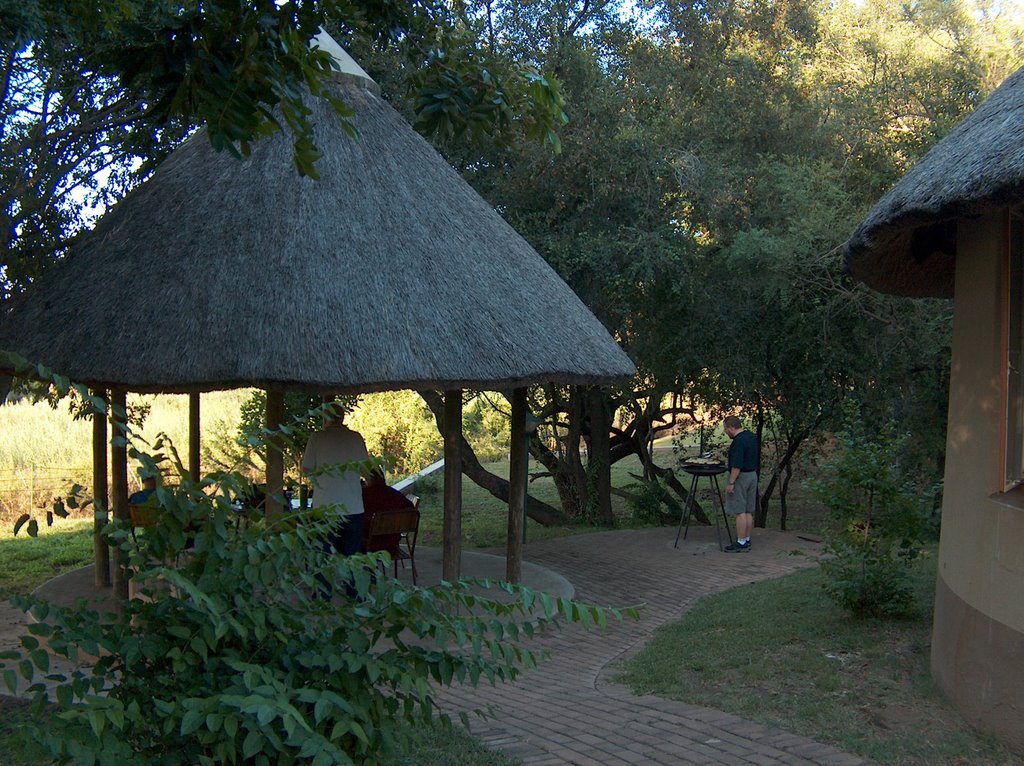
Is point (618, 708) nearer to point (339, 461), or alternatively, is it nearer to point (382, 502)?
point (339, 461)

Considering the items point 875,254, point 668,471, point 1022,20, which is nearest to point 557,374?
point 875,254

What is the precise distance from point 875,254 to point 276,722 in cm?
549

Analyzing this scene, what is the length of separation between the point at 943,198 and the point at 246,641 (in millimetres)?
4099

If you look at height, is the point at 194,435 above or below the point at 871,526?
above

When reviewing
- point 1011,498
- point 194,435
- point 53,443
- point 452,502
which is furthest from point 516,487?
point 53,443

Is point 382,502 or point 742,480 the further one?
point 742,480

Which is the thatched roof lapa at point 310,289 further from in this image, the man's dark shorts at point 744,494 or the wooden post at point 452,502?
the man's dark shorts at point 744,494

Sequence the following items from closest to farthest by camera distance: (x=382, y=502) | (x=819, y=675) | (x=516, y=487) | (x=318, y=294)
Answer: (x=819, y=675) → (x=318, y=294) → (x=516, y=487) → (x=382, y=502)

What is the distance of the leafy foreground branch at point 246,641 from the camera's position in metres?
2.94

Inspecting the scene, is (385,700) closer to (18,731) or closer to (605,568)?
(18,731)

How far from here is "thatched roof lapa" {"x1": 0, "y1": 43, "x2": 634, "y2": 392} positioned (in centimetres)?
766

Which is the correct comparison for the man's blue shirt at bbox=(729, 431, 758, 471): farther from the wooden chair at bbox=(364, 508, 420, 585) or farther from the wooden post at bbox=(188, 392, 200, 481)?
the wooden post at bbox=(188, 392, 200, 481)

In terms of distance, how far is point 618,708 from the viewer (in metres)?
6.20

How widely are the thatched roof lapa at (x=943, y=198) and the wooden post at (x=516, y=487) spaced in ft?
11.4
